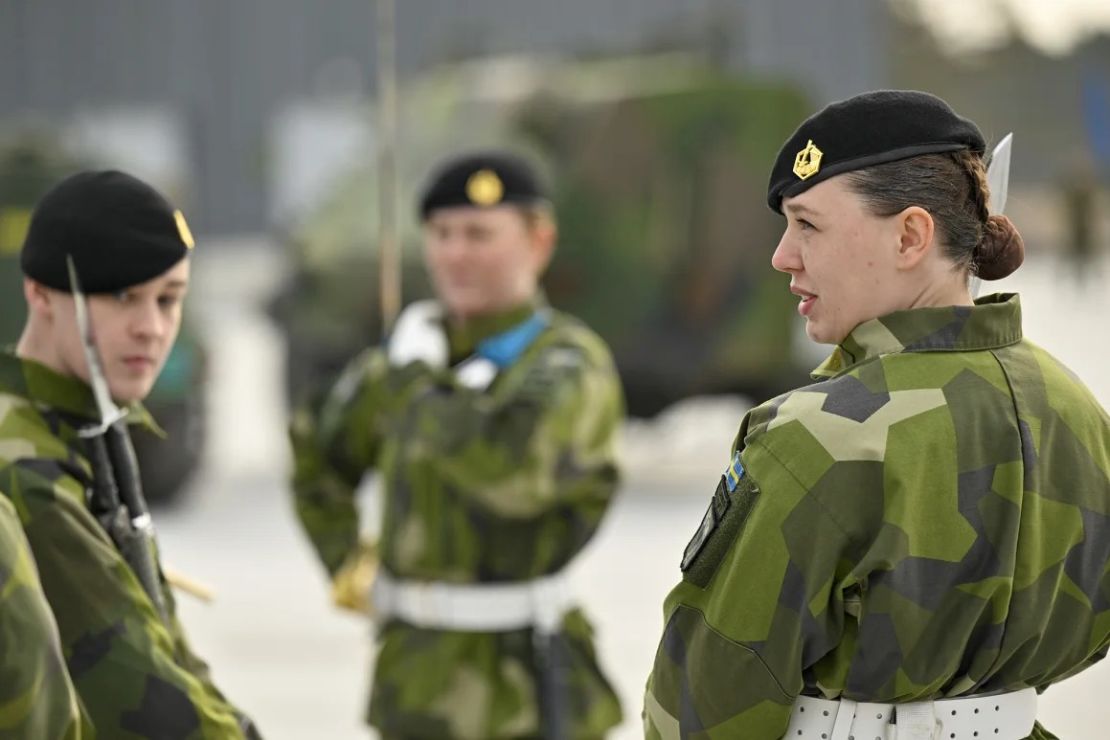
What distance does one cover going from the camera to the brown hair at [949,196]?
233 cm

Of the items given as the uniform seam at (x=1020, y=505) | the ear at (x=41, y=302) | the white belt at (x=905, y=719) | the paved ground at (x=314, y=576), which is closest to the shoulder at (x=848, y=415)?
the uniform seam at (x=1020, y=505)

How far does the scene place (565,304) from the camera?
36.4 feet

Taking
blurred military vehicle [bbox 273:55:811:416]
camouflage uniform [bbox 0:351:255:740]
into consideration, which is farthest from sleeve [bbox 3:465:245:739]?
blurred military vehicle [bbox 273:55:811:416]

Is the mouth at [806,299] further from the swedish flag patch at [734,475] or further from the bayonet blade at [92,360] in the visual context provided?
the bayonet blade at [92,360]

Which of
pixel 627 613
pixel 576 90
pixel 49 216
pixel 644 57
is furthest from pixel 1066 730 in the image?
pixel 644 57

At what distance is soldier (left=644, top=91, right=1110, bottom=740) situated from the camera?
2262mm

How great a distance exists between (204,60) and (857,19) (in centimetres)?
1292

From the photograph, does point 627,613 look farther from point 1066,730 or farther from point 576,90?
point 576,90

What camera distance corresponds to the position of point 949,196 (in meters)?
2.35

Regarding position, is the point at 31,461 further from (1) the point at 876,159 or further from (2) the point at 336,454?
(2) the point at 336,454

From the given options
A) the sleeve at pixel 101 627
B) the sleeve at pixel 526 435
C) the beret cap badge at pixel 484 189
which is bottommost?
the sleeve at pixel 526 435

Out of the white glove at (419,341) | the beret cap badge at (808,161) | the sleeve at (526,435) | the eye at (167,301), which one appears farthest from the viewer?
the white glove at (419,341)

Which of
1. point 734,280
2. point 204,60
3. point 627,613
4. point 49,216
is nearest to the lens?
point 49,216

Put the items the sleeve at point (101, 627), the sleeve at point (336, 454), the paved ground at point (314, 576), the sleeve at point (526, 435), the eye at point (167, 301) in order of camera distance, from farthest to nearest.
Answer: the paved ground at point (314, 576)
the sleeve at point (336, 454)
the sleeve at point (526, 435)
the eye at point (167, 301)
the sleeve at point (101, 627)
